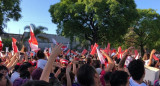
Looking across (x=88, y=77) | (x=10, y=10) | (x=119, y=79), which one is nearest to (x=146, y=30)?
(x=10, y=10)

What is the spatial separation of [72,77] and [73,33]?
21.1 metres

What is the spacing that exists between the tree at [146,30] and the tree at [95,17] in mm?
12019

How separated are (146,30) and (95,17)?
62.6 ft

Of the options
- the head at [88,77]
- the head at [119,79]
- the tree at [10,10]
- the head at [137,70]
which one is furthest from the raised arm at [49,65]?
the tree at [10,10]

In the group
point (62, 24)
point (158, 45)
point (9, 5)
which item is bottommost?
point (158, 45)

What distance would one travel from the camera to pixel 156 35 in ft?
119

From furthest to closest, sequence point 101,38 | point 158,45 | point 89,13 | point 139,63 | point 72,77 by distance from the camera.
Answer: point 158,45 → point 101,38 → point 89,13 → point 72,77 → point 139,63

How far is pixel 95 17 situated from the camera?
2289 centimetres

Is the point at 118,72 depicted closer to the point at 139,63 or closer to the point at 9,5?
the point at 139,63

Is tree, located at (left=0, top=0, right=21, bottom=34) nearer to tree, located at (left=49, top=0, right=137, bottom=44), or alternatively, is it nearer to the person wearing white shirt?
tree, located at (left=49, top=0, right=137, bottom=44)

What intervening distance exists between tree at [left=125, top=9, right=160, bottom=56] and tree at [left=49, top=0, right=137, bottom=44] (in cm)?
1202

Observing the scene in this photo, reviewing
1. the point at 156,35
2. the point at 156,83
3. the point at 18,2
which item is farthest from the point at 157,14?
the point at 156,83

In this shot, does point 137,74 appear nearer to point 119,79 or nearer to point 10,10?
point 119,79

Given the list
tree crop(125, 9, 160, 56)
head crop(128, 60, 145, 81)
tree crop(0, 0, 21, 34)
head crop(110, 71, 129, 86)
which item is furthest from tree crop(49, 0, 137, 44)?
head crop(110, 71, 129, 86)
